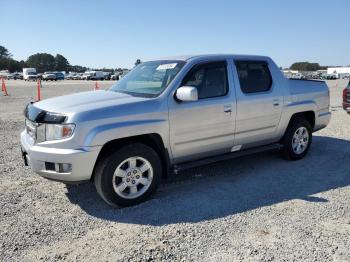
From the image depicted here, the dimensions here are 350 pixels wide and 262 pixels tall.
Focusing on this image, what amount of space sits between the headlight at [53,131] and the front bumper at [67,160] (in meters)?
0.12

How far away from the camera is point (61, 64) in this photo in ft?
490

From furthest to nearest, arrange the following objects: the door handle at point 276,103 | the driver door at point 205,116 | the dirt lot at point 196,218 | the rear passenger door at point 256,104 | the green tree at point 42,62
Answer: the green tree at point 42,62
the door handle at point 276,103
the rear passenger door at point 256,104
the driver door at point 205,116
the dirt lot at point 196,218

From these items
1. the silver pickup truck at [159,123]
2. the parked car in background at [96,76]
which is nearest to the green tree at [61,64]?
the parked car in background at [96,76]

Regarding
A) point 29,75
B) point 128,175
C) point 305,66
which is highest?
point 305,66

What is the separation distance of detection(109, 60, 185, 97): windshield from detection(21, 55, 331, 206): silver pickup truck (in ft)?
0.06

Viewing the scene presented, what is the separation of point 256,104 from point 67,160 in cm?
296

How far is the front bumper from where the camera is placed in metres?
4.00

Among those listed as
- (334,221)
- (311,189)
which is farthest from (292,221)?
(311,189)

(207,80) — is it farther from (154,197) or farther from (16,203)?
(16,203)

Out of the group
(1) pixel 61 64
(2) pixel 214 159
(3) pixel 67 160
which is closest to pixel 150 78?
(2) pixel 214 159

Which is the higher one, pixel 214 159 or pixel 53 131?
pixel 53 131

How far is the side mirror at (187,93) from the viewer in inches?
174

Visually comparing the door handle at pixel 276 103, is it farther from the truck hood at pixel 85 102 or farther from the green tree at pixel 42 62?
the green tree at pixel 42 62

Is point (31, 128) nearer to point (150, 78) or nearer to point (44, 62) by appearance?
point (150, 78)
